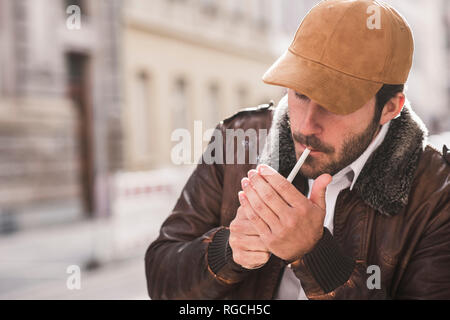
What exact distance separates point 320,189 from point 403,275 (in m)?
0.44

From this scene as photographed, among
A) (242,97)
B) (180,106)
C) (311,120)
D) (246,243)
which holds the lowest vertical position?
(180,106)

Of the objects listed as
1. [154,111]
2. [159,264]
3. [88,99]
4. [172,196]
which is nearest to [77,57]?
[88,99]

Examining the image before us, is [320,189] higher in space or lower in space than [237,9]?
lower

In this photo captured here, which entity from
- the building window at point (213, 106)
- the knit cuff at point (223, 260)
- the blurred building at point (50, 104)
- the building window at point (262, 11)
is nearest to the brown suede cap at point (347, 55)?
the knit cuff at point (223, 260)

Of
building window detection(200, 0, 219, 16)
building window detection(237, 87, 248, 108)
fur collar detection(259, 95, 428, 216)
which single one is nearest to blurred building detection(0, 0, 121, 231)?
building window detection(200, 0, 219, 16)

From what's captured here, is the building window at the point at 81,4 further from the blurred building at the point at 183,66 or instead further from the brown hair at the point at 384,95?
the brown hair at the point at 384,95

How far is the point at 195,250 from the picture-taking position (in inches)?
63.9

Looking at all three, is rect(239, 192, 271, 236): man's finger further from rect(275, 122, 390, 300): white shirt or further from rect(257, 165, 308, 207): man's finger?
rect(275, 122, 390, 300): white shirt

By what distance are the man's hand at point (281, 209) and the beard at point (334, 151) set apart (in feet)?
0.60

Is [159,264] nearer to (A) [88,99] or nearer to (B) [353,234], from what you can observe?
(B) [353,234]

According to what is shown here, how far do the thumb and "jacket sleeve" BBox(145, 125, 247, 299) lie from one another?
0.27m

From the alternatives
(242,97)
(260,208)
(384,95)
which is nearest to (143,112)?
(242,97)

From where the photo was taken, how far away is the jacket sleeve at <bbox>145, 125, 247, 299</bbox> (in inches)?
61.2

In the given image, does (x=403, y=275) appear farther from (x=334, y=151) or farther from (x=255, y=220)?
(x=255, y=220)
